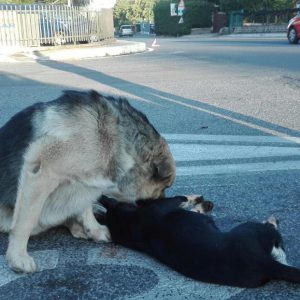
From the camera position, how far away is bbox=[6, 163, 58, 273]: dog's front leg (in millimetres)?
2656

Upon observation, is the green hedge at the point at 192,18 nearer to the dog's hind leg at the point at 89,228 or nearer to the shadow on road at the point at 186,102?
the shadow on road at the point at 186,102

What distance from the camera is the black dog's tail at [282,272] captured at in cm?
232

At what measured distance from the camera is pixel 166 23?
53.8m

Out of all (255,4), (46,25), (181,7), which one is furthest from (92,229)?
(255,4)

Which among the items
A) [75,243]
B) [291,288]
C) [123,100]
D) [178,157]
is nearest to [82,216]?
[75,243]

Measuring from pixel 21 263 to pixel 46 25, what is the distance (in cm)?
2114

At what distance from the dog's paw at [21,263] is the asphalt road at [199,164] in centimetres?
4

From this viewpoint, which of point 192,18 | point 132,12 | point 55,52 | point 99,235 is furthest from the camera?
point 132,12

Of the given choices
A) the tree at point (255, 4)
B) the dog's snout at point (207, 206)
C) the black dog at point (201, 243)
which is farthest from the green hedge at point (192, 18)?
the black dog at point (201, 243)

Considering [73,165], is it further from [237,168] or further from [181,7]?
[181,7]

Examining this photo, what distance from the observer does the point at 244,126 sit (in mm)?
6281

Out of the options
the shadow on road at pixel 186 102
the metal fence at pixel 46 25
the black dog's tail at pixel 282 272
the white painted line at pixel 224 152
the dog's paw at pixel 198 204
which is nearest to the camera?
the black dog's tail at pixel 282 272

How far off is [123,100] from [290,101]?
17.7ft

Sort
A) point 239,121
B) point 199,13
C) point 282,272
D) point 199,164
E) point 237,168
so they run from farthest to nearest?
point 199,13 < point 239,121 < point 199,164 < point 237,168 < point 282,272
